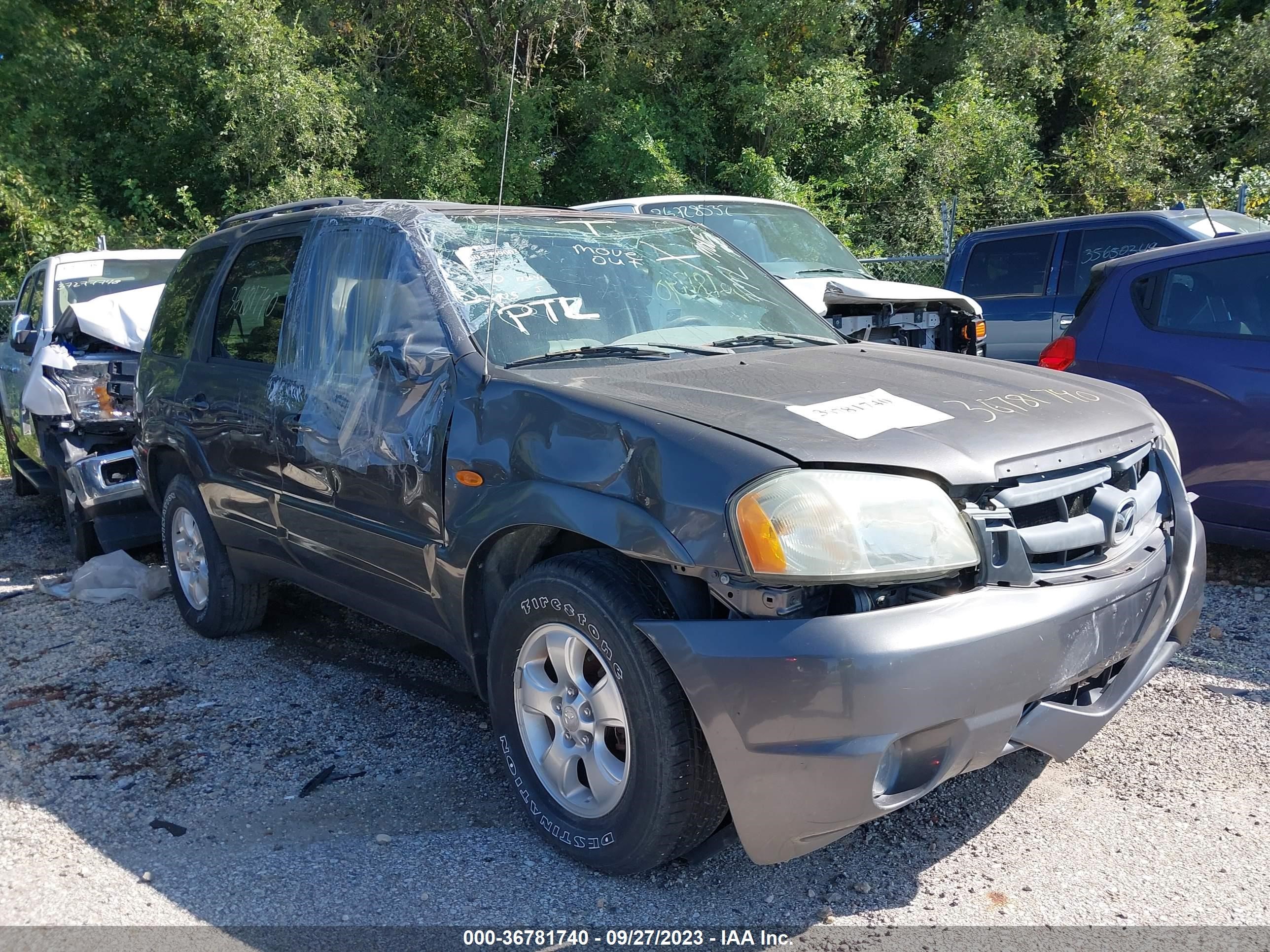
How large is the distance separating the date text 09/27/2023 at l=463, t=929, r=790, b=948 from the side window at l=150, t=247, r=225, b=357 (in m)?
3.24

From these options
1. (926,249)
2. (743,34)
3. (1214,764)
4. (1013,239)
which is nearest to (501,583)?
(1214,764)

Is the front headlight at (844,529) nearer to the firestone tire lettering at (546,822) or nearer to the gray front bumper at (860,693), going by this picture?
the gray front bumper at (860,693)

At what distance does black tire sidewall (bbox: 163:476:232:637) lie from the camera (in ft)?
15.9

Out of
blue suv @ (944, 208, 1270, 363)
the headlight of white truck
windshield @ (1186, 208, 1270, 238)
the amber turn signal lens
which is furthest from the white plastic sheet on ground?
windshield @ (1186, 208, 1270, 238)

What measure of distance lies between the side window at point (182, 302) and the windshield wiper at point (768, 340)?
8.37ft

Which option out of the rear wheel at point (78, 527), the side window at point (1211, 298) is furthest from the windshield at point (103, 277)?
the side window at point (1211, 298)

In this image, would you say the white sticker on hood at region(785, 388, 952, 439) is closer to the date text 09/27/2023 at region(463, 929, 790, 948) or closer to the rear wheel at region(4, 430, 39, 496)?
the date text 09/27/2023 at region(463, 929, 790, 948)

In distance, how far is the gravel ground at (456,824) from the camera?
2.82 m

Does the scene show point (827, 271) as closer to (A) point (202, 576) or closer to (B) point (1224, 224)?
(B) point (1224, 224)

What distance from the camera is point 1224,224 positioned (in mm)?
8609

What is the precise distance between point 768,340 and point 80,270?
599 centimetres

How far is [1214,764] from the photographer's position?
343cm

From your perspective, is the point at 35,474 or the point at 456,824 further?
the point at 35,474

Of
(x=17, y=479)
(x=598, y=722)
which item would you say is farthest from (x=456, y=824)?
(x=17, y=479)
